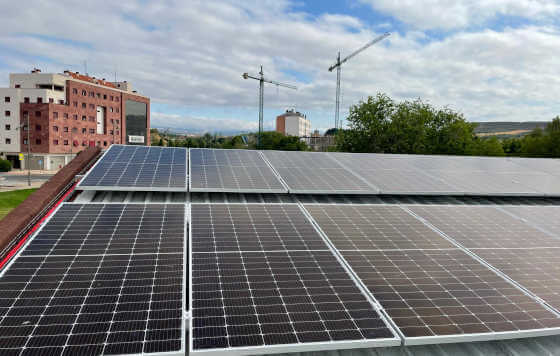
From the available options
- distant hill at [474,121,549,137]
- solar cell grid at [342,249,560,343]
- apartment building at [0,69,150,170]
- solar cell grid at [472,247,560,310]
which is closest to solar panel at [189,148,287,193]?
solar cell grid at [342,249,560,343]

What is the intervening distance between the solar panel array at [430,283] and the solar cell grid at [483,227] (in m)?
0.08

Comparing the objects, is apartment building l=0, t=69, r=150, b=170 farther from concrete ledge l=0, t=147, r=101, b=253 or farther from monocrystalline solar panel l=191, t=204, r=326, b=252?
monocrystalline solar panel l=191, t=204, r=326, b=252

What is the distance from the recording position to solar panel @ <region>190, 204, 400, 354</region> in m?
5.27

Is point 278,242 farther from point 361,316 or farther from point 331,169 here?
point 331,169

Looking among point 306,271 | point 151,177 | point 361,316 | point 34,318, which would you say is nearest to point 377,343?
point 361,316

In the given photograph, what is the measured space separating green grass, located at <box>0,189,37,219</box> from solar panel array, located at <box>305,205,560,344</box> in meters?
41.3

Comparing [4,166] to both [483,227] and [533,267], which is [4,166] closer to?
[483,227]

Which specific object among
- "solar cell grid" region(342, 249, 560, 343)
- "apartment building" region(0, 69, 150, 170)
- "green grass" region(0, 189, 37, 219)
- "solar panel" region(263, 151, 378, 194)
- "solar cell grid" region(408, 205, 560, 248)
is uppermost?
"apartment building" region(0, 69, 150, 170)

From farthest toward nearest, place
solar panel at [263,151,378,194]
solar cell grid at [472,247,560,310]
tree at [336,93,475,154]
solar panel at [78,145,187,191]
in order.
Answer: tree at [336,93,475,154] → solar panel at [263,151,378,194] → solar panel at [78,145,187,191] → solar cell grid at [472,247,560,310]

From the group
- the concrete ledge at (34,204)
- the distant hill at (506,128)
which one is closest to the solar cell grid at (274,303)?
the concrete ledge at (34,204)

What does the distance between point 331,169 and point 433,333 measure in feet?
35.3

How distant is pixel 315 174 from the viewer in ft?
49.2

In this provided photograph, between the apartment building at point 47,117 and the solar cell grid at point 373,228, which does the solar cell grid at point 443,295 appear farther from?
the apartment building at point 47,117

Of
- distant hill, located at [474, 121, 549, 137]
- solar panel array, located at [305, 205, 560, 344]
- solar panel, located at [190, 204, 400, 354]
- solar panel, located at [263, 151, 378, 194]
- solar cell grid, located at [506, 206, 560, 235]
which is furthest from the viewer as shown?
distant hill, located at [474, 121, 549, 137]
